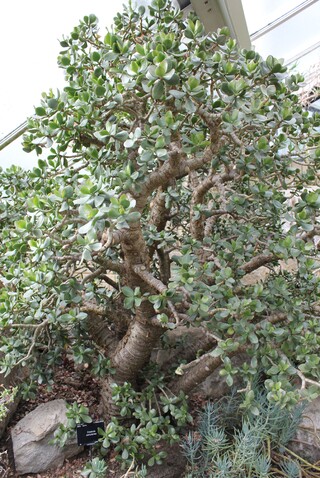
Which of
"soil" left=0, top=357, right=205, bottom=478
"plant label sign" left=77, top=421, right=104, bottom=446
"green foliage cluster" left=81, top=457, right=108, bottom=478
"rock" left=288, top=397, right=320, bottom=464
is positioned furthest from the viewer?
"rock" left=288, top=397, right=320, bottom=464

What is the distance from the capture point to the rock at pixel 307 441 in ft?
5.28

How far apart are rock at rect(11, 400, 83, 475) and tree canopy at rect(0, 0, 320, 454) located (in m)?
0.21

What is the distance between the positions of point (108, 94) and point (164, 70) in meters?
0.23

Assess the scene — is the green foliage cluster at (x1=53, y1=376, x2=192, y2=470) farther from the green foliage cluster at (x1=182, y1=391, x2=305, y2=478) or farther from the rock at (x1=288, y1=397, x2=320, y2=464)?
the rock at (x1=288, y1=397, x2=320, y2=464)

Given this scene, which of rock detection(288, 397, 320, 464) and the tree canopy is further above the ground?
the tree canopy

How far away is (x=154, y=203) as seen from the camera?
1.64 m

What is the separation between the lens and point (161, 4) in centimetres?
132

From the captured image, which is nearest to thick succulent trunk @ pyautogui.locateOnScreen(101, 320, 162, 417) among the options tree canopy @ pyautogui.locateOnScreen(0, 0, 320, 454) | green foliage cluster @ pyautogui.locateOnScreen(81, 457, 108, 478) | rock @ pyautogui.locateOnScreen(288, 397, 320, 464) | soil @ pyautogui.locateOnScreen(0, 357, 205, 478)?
tree canopy @ pyautogui.locateOnScreen(0, 0, 320, 454)

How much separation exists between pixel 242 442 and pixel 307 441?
1.54 ft

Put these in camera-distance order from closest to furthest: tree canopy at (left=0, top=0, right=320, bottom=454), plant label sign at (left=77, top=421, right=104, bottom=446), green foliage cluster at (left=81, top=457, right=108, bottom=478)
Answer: tree canopy at (left=0, top=0, right=320, bottom=454)
green foliage cluster at (left=81, top=457, right=108, bottom=478)
plant label sign at (left=77, top=421, right=104, bottom=446)

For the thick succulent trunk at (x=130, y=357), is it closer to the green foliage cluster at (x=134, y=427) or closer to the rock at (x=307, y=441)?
the green foliage cluster at (x=134, y=427)

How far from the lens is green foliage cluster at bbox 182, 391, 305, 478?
1308 millimetres

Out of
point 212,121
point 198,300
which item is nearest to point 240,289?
point 198,300

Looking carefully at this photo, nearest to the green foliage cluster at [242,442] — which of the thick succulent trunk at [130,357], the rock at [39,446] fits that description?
the thick succulent trunk at [130,357]
